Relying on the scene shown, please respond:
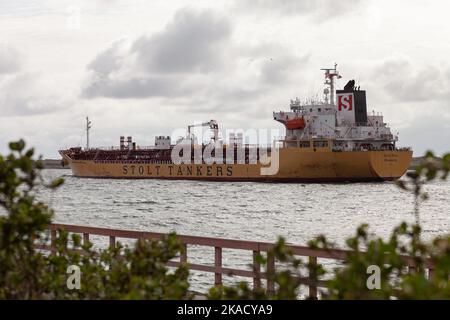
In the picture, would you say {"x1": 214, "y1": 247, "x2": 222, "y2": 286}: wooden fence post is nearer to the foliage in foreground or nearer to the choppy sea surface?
the foliage in foreground

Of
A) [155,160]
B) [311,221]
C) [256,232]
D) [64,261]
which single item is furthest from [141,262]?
[155,160]

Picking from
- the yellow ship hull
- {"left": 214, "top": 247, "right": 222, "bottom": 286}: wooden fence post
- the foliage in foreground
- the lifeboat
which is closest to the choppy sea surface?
the yellow ship hull

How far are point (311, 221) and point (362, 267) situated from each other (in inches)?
1375

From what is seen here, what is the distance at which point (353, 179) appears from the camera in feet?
218

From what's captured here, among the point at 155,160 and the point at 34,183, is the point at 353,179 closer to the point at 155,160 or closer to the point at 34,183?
the point at 155,160

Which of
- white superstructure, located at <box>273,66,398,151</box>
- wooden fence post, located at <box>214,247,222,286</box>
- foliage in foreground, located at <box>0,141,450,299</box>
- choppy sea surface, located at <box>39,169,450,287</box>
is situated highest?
white superstructure, located at <box>273,66,398,151</box>

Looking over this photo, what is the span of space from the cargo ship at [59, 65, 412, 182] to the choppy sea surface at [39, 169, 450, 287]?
200 centimetres

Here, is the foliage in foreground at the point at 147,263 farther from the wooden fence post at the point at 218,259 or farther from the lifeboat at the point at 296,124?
the lifeboat at the point at 296,124

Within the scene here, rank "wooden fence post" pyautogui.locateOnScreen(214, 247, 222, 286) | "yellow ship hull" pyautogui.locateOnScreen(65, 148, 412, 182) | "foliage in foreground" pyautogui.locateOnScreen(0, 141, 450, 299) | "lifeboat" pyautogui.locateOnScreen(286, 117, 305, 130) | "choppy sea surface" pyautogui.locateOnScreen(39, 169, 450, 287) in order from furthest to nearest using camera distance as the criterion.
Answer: "lifeboat" pyautogui.locateOnScreen(286, 117, 305, 130)
"yellow ship hull" pyautogui.locateOnScreen(65, 148, 412, 182)
"choppy sea surface" pyautogui.locateOnScreen(39, 169, 450, 287)
"wooden fence post" pyautogui.locateOnScreen(214, 247, 222, 286)
"foliage in foreground" pyautogui.locateOnScreen(0, 141, 450, 299)

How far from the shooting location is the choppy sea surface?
3281cm

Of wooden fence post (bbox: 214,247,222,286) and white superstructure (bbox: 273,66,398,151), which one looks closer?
wooden fence post (bbox: 214,247,222,286)

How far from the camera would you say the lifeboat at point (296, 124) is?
228 ft

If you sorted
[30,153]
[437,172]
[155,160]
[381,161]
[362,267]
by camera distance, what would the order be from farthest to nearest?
1. [155,160]
2. [381,161]
3. [30,153]
4. [437,172]
5. [362,267]

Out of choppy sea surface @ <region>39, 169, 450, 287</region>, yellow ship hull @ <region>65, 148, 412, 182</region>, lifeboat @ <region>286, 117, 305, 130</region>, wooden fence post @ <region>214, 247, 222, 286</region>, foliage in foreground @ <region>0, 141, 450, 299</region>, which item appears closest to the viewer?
foliage in foreground @ <region>0, 141, 450, 299</region>
